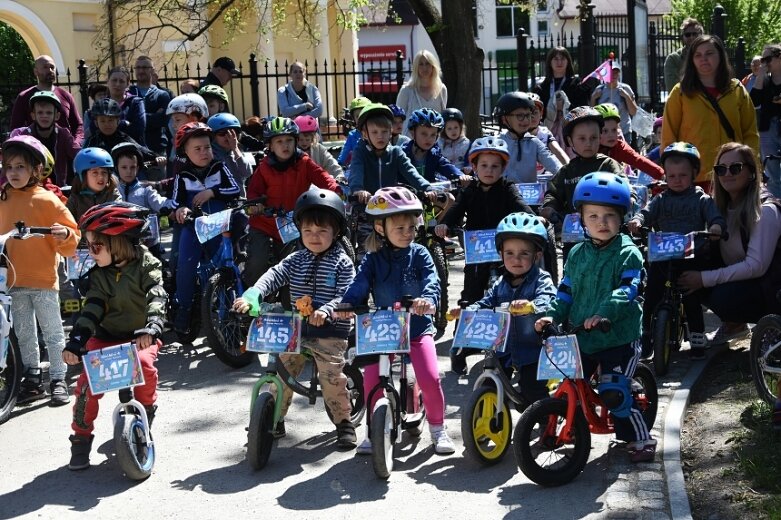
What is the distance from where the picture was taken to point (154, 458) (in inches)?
272

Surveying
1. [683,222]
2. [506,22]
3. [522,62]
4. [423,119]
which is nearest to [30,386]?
[423,119]

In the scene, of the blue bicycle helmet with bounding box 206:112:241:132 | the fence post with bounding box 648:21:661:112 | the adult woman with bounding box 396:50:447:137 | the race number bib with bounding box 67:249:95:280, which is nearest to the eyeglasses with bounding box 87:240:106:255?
the race number bib with bounding box 67:249:95:280

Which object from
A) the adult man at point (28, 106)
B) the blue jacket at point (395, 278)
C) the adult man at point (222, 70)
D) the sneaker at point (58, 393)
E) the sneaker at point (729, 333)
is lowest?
the sneaker at point (58, 393)

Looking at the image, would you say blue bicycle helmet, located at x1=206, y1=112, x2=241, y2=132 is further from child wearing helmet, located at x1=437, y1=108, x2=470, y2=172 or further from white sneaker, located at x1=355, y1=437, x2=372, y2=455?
white sneaker, located at x1=355, y1=437, x2=372, y2=455

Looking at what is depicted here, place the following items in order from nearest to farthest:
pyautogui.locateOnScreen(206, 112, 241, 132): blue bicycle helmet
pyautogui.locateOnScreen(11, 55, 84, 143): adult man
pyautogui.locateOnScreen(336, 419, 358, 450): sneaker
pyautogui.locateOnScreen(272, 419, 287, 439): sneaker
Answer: pyautogui.locateOnScreen(336, 419, 358, 450): sneaker
pyautogui.locateOnScreen(272, 419, 287, 439): sneaker
pyautogui.locateOnScreen(206, 112, 241, 132): blue bicycle helmet
pyautogui.locateOnScreen(11, 55, 84, 143): adult man

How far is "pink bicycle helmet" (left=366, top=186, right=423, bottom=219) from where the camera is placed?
6.86 metres

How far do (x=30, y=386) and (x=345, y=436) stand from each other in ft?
8.65

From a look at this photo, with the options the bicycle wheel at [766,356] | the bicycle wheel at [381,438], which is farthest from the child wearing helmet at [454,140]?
the bicycle wheel at [381,438]

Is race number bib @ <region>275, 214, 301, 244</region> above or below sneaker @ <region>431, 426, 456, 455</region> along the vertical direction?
above

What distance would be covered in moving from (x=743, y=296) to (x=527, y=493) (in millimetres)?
2975

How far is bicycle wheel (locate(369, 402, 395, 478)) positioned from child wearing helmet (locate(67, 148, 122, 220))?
3952 mm

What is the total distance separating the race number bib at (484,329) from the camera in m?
6.48

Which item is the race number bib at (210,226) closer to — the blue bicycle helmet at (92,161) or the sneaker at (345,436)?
the blue bicycle helmet at (92,161)

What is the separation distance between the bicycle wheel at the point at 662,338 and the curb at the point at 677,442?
18cm
